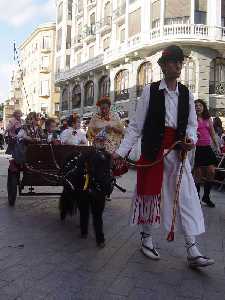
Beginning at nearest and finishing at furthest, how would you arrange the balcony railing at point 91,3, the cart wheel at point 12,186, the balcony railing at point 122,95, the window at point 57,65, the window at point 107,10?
the cart wheel at point 12,186 < the balcony railing at point 122,95 < the window at point 107,10 < the balcony railing at point 91,3 < the window at point 57,65

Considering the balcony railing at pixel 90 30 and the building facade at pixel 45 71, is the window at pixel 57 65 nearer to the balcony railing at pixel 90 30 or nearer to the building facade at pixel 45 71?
the building facade at pixel 45 71

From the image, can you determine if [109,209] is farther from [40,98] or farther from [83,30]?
[40,98]

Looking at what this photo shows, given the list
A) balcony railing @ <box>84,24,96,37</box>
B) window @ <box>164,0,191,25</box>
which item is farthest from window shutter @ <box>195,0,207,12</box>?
balcony railing @ <box>84,24,96,37</box>

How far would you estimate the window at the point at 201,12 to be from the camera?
98.6 feet

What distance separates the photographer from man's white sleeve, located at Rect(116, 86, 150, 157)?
15.6 feet

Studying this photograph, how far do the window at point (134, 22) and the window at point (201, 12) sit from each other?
461cm

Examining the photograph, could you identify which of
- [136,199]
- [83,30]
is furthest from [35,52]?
[136,199]

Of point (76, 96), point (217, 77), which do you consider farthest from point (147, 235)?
point (76, 96)

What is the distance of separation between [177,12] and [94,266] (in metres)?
27.8

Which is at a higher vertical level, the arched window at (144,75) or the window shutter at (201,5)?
the window shutter at (201,5)

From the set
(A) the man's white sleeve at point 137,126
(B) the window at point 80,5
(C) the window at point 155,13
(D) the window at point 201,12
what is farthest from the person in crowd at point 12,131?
(B) the window at point 80,5

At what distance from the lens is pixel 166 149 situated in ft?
15.4

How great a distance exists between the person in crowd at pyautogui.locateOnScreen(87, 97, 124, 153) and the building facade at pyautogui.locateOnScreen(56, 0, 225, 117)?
71.9ft

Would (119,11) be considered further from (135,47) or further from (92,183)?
(92,183)
